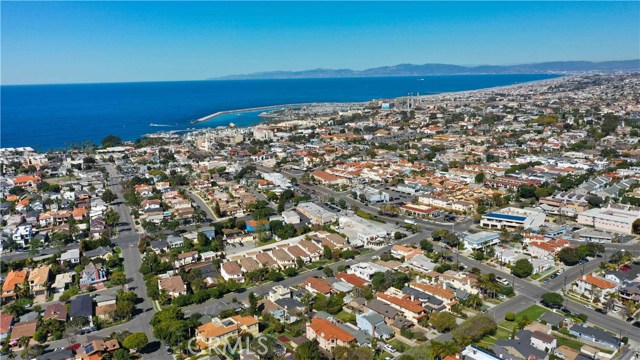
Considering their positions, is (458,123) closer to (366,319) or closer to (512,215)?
(512,215)

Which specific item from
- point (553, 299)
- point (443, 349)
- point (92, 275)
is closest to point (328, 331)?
point (443, 349)

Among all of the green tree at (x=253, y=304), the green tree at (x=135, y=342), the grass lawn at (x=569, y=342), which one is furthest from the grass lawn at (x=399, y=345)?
the green tree at (x=135, y=342)

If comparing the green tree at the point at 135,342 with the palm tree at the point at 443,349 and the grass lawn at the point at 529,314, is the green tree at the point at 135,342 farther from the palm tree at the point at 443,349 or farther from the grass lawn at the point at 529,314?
the grass lawn at the point at 529,314

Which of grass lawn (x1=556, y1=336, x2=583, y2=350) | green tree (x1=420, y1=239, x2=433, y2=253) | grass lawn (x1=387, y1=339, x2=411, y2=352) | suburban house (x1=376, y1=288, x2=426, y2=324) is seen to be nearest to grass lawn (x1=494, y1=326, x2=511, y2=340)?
grass lawn (x1=556, y1=336, x2=583, y2=350)

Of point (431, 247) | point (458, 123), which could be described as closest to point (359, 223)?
→ point (431, 247)

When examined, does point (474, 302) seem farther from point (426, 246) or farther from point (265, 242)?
point (265, 242)
